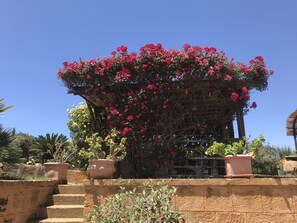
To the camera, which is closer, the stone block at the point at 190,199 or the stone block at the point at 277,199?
the stone block at the point at 277,199

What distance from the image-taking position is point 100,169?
4.58 m

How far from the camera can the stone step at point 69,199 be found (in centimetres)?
499

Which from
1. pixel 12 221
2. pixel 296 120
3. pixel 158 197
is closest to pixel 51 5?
pixel 12 221

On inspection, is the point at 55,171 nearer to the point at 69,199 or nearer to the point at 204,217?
the point at 69,199

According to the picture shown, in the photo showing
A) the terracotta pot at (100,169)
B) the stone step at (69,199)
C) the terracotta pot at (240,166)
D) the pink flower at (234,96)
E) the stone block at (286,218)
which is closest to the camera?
the stone block at (286,218)

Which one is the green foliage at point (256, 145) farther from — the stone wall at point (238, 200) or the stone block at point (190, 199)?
the stone block at point (190, 199)

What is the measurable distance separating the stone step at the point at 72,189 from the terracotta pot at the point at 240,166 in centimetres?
280

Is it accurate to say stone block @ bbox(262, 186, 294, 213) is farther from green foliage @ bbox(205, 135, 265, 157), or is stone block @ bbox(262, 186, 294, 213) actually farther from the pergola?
the pergola

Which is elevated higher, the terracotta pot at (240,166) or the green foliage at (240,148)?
the green foliage at (240,148)

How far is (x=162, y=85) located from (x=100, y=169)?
227 centimetres

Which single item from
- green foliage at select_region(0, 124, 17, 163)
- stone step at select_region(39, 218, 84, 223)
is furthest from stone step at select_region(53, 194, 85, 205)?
green foliage at select_region(0, 124, 17, 163)

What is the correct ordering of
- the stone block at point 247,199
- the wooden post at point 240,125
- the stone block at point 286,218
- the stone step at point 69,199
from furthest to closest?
1. the wooden post at point 240,125
2. the stone step at point 69,199
3. the stone block at point 247,199
4. the stone block at point 286,218

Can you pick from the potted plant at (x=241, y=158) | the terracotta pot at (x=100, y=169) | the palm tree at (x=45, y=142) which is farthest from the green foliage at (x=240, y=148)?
the palm tree at (x=45, y=142)

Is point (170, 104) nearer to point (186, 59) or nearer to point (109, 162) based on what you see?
point (186, 59)
